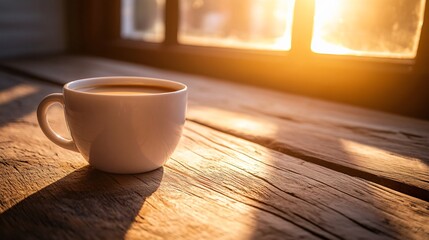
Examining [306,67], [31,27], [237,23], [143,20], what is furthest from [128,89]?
[31,27]

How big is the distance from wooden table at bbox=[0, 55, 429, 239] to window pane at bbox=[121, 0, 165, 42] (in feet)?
3.41

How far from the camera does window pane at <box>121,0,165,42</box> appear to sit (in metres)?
1.71

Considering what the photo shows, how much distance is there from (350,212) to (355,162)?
17cm

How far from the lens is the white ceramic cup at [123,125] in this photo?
15.5 inches

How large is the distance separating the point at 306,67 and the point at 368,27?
205 millimetres

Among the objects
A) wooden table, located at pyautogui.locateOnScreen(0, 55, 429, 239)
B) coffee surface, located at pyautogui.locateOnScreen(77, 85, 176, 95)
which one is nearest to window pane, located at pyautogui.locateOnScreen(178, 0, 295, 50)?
wooden table, located at pyautogui.locateOnScreen(0, 55, 429, 239)

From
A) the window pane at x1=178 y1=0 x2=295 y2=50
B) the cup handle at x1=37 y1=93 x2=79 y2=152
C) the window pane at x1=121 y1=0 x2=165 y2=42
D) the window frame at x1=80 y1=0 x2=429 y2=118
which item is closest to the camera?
the cup handle at x1=37 y1=93 x2=79 y2=152

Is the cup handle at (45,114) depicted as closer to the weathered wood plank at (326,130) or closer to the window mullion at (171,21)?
the weathered wood plank at (326,130)

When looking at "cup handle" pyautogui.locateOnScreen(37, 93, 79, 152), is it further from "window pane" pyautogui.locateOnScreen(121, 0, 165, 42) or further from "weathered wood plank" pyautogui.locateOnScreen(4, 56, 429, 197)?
"window pane" pyautogui.locateOnScreen(121, 0, 165, 42)

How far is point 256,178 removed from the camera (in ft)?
1.52

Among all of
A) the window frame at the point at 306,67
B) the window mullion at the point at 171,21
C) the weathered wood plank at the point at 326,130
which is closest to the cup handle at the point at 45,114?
the weathered wood plank at the point at 326,130

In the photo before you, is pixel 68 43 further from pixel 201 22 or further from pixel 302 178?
pixel 302 178

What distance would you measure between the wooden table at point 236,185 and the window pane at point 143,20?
104 centimetres

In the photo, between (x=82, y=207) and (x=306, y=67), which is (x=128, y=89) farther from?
(x=306, y=67)
